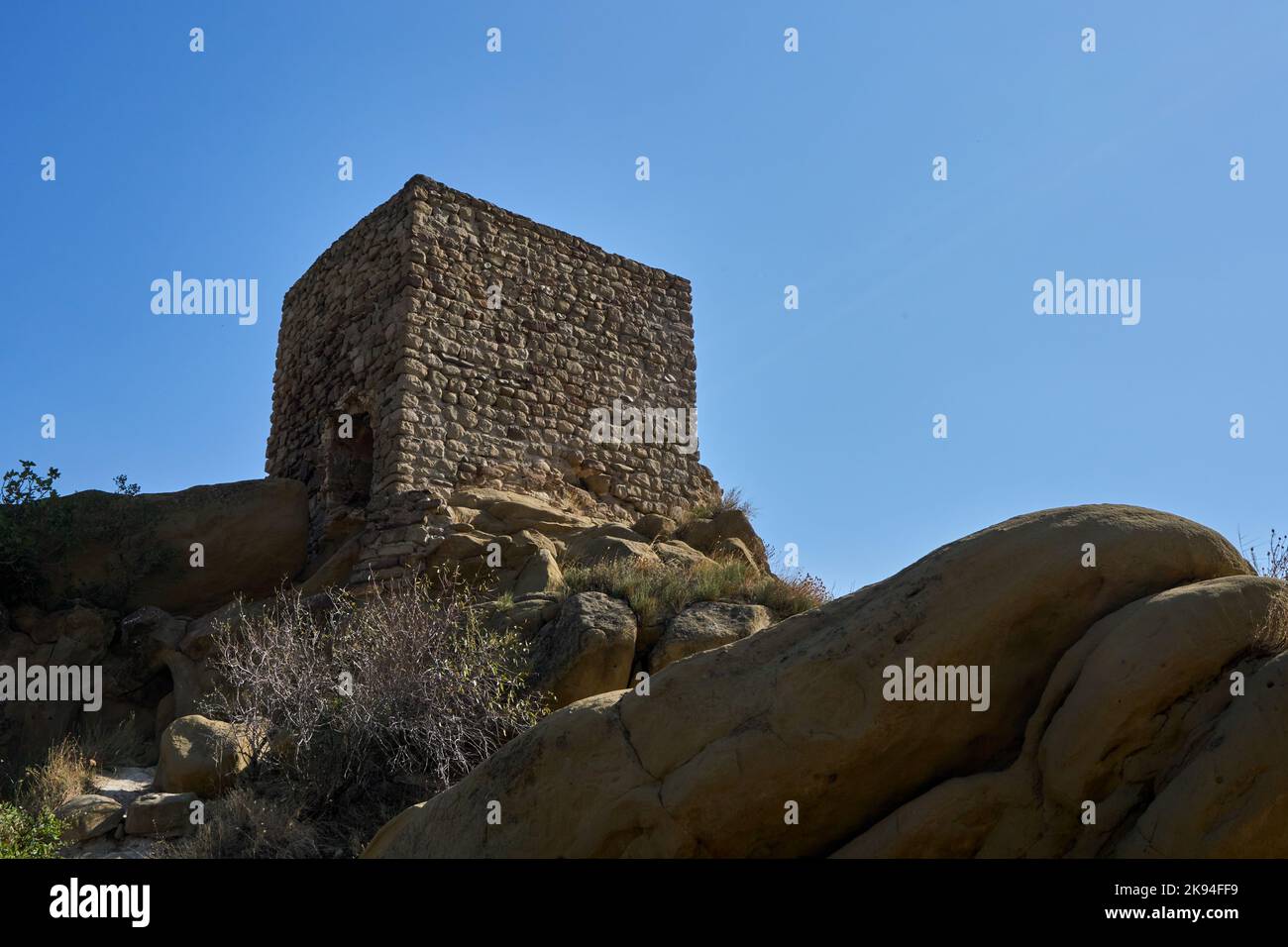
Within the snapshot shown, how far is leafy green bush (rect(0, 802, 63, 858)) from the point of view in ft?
21.4

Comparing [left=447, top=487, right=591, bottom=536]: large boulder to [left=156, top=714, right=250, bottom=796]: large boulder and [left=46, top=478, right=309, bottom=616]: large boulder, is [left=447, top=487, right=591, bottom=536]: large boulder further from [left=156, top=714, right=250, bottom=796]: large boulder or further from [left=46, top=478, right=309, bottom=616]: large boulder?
[left=156, top=714, right=250, bottom=796]: large boulder

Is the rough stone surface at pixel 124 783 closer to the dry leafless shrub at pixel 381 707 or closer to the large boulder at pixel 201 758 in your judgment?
the large boulder at pixel 201 758

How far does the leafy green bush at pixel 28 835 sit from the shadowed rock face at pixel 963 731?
111 inches

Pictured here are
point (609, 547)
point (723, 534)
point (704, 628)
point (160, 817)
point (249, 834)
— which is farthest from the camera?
point (723, 534)

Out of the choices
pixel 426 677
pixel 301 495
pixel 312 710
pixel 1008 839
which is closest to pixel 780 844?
pixel 1008 839

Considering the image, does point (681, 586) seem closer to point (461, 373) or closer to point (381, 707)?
point (381, 707)

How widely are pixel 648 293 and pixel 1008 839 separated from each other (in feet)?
35.6

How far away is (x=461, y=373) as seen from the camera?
1192 cm

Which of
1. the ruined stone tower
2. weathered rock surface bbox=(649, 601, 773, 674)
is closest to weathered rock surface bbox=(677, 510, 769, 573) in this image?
the ruined stone tower

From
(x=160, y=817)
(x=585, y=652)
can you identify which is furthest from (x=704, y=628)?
(x=160, y=817)

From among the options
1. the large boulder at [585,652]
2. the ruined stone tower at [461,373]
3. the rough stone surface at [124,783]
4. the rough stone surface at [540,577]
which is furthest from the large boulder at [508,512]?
the rough stone surface at [124,783]

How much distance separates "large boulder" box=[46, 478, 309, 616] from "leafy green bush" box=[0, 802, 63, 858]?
412cm

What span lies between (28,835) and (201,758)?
1367 mm

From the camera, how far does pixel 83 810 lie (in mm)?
7766
